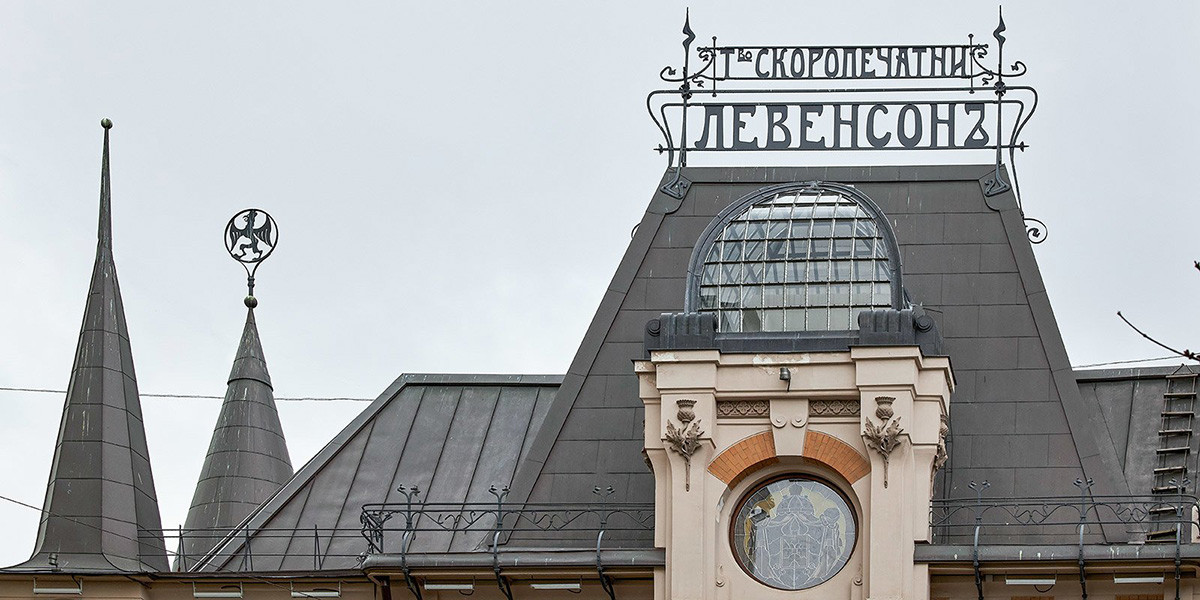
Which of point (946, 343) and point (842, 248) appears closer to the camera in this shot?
point (842, 248)

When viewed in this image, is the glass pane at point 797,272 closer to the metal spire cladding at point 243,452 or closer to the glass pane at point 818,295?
the glass pane at point 818,295

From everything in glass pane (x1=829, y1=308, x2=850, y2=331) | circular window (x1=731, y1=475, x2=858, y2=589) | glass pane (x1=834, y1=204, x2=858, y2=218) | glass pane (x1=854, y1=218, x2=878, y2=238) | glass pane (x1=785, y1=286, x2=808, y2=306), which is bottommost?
circular window (x1=731, y1=475, x2=858, y2=589)

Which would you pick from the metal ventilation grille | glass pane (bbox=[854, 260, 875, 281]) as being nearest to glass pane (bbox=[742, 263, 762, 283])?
the metal ventilation grille

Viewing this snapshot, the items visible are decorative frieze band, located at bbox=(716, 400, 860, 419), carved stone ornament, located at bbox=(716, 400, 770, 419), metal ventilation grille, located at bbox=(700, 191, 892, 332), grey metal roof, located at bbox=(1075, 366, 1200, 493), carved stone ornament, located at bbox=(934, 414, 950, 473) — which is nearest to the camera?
carved stone ornament, located at bbox=(934, 414, 950, 473)

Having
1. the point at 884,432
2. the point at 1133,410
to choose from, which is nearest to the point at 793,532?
the point at 884,432

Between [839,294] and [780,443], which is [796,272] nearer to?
[839,294]

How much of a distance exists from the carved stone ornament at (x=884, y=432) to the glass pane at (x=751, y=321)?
2.74 metres

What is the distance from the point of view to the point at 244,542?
127ft

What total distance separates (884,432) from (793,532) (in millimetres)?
2007

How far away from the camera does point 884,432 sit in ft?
111

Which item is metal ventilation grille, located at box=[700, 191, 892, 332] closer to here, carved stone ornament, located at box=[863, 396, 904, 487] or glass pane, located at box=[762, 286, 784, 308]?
glass pane, located at box=[762, 286, 784, 308]

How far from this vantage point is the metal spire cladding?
135ft

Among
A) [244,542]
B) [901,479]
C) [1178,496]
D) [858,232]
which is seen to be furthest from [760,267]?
[244,542]

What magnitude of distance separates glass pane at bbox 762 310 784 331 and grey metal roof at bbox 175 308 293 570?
9889mm
